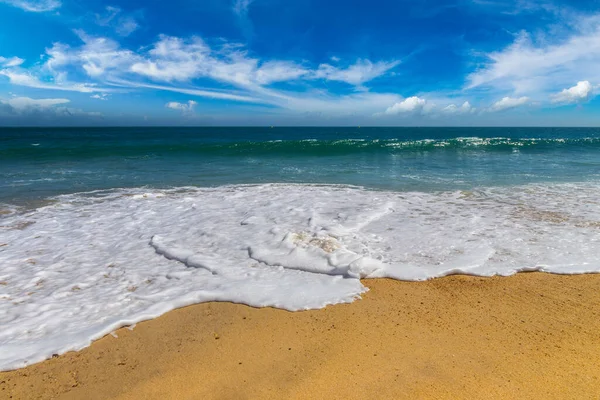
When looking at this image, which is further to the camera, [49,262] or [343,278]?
[49,262]

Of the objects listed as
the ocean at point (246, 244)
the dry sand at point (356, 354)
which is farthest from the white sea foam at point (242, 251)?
the dry sand at point (356, 354)

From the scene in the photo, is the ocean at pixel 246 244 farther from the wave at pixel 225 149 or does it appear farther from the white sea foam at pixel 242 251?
the wave at pixel 225 149

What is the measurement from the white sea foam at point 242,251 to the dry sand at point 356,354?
0.29 meters

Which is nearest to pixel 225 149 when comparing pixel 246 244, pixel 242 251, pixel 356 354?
pixel 246 244

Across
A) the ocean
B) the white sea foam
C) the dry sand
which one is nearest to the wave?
the ocean

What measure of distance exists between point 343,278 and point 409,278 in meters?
0.79

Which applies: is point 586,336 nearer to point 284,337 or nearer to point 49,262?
point 284,337

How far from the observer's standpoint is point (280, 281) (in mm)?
4262

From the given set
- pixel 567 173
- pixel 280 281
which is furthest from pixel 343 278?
pixel 567 173

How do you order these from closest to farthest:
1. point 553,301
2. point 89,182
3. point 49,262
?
1. point 553,301
2. point 49,262
3. point 89,182

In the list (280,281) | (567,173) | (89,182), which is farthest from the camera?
(567,173)

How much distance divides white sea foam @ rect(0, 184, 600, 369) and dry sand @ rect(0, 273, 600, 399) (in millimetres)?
288

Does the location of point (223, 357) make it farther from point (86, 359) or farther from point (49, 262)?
point (49, 262)

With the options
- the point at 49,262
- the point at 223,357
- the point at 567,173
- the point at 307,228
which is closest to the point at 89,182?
the point at 49,262
